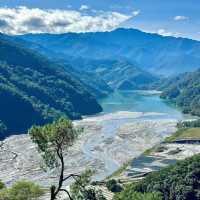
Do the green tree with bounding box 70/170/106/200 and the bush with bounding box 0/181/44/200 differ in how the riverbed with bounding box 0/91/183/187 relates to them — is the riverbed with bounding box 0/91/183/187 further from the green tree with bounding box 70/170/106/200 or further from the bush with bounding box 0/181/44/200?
the green tree with bounding box 70/170/106/200

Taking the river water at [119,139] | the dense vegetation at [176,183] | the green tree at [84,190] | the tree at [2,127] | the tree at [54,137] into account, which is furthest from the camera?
the tree at [2,127]

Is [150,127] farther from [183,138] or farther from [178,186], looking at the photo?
[178,186]

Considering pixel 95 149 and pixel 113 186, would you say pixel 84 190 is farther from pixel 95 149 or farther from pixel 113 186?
pixel 95 149

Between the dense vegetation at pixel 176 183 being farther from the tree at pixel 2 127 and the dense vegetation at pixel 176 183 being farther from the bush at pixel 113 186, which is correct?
the tree at pixel 2 127

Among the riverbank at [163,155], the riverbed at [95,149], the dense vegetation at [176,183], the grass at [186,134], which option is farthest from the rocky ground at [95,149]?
the dense vegetation at [176,183]

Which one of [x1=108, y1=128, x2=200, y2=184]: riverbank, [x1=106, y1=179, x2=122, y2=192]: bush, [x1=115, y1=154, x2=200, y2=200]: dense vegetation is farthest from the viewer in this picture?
[x1=108, y1=128, x2=200, y2=184]: riverbank

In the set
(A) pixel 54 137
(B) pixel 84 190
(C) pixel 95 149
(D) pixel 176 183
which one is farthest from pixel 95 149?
(A) pixel 54 137

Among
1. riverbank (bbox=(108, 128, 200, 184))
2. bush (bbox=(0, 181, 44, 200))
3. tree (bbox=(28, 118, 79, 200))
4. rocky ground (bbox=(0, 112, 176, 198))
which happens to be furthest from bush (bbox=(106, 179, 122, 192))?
tree (bbox=(28, 118, 79, 200))
